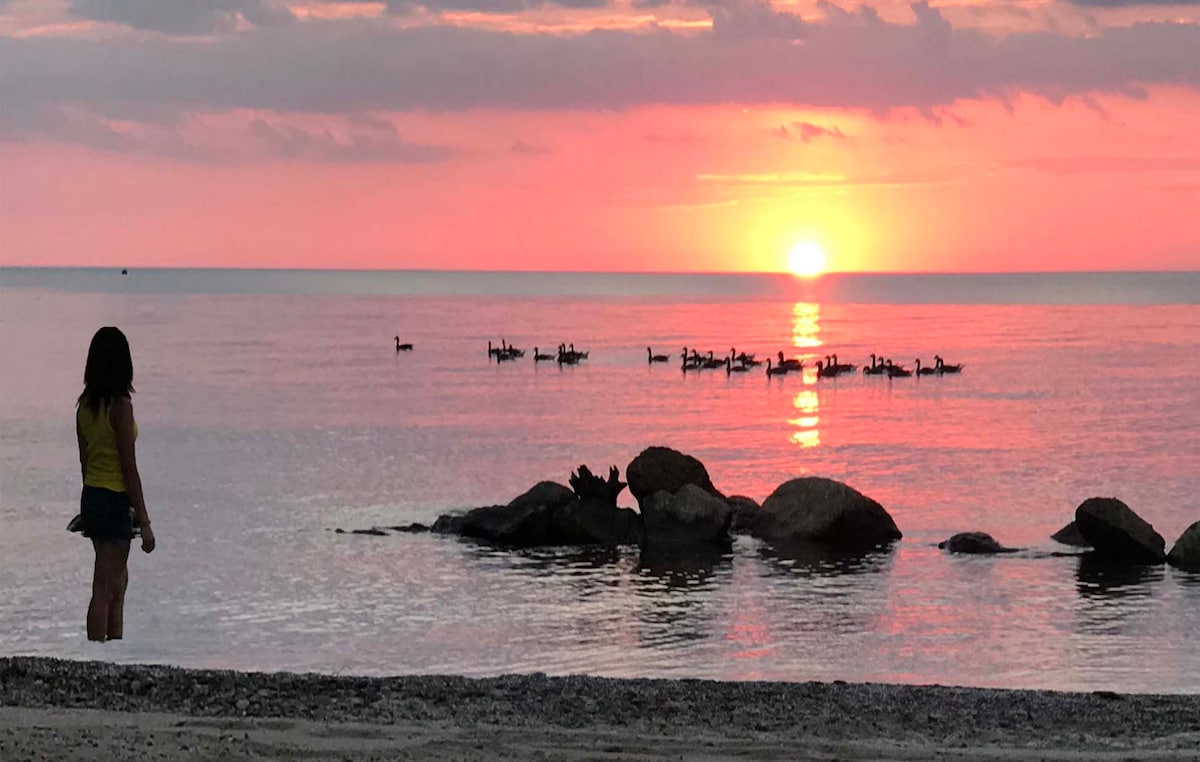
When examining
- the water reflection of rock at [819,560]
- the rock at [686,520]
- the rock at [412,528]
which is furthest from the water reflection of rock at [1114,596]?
the rock at [412,528]

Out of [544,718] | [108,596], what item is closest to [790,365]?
[544,718]

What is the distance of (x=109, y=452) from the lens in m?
11.4

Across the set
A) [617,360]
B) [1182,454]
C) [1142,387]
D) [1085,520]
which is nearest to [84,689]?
[1085,520]

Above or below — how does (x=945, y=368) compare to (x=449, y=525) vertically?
above

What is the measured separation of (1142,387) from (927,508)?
1661 inches

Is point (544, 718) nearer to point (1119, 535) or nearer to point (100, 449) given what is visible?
point (100, 449)

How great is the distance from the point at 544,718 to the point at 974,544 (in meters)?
18.7

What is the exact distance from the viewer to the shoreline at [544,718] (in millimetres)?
10648

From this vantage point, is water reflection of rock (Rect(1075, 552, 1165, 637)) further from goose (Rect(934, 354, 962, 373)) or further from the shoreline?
goose (Rect(934, 354, 962, 373))

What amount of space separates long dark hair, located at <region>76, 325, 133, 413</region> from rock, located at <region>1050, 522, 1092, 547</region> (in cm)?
2259

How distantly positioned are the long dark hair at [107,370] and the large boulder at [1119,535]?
21.5 meters

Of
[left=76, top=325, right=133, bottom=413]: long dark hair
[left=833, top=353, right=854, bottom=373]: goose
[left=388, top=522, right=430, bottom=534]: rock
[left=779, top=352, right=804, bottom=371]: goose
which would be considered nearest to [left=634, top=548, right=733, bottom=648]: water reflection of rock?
[left=388, top=522, right=430, bottom=534]: rock

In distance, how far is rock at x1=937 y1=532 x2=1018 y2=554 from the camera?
2961cm

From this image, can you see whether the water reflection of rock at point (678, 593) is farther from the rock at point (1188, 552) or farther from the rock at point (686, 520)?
the rock at point (1188, 552)
